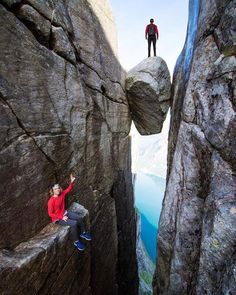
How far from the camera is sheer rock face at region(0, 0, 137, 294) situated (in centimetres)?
567

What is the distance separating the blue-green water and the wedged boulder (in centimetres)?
3335

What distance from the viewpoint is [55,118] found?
7.35 m

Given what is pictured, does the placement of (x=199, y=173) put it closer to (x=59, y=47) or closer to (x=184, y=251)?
(x=184, y=251)

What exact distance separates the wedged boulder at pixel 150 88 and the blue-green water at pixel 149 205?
3335cm

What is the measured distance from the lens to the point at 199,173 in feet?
25.9

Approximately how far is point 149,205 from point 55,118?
7198 cm

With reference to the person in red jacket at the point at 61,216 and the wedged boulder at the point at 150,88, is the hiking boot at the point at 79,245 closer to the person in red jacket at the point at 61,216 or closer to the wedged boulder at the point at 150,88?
the person in red jacket at the point at 61,216

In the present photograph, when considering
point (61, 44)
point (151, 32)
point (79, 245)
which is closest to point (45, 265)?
point (79, 245)

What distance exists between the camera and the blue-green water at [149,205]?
48237 mm

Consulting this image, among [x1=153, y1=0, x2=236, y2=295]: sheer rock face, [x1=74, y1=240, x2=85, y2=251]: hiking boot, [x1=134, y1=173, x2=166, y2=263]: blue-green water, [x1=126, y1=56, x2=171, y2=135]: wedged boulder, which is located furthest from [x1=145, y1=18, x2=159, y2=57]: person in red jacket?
[x1=134, y1=173, x2=166, y2=263]: blue-green water

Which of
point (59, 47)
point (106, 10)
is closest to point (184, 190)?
point (59, 47)

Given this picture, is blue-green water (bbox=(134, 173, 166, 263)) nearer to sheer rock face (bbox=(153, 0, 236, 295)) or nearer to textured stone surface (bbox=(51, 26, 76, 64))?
sheer rock face (bbox=(153, 0, 236, 295))

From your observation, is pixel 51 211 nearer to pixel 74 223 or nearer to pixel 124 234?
pixel 74 223

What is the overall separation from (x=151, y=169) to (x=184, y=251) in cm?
12725
